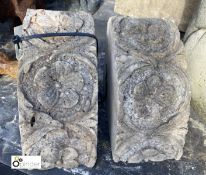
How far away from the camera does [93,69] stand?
4.02 ft

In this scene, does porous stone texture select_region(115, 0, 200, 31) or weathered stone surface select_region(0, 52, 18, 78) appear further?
porous stone texture select_region(115, 0, 200, 31)

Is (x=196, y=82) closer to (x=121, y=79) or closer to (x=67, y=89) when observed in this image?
(x=121, y=79)

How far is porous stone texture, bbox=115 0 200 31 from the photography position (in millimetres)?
1761

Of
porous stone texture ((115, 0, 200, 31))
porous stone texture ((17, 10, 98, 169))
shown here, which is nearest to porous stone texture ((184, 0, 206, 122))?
porous stone texture ((115, 0, 200, 31))

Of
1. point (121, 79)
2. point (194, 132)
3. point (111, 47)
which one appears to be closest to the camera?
point (121, 79)

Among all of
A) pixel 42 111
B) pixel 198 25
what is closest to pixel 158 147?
pixel 42 111

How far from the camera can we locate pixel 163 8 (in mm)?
1806

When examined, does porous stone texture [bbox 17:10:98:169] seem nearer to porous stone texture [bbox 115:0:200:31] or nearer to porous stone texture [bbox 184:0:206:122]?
porous stone texture [bbox 184:0:206:122]

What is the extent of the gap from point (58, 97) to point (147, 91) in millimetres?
266

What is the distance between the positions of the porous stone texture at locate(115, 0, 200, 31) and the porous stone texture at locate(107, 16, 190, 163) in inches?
18.5

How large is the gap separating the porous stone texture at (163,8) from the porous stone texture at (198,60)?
0.20 meters

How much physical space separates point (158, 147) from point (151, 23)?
0.40m

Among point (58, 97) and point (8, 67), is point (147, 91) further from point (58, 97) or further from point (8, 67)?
point (8, 67)

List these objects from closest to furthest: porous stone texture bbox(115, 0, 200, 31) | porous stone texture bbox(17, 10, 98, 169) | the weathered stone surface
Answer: porous stone texture bbox(17, 10, 98, 169), the weathered stone surface, porous stone texture bbox(115, 0, 200, 31)
